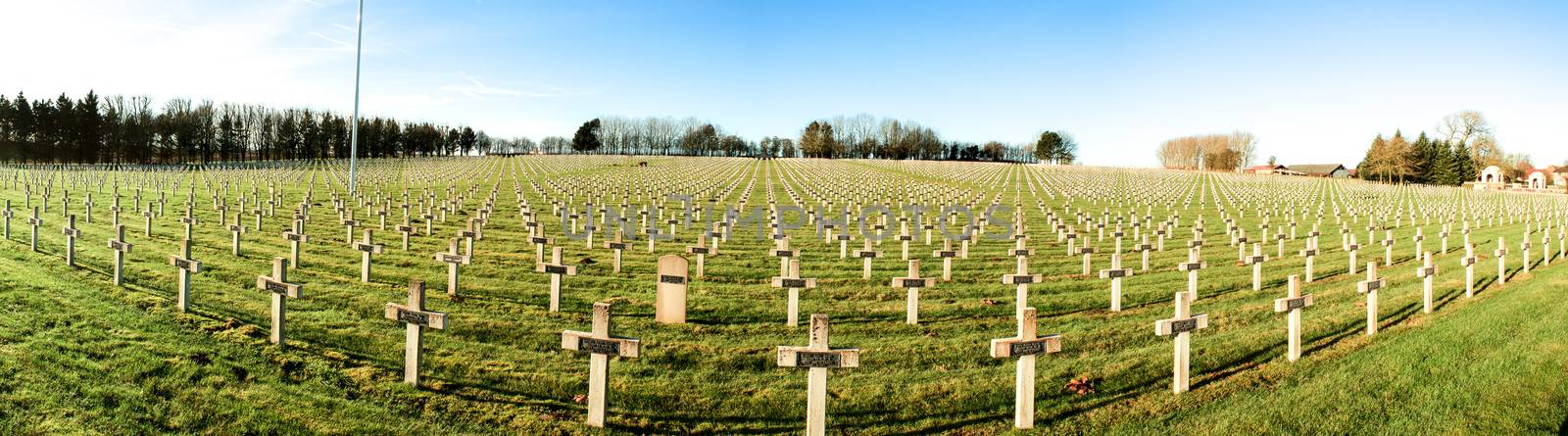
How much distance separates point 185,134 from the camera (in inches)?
3164

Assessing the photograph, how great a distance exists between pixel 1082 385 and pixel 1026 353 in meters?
1.34

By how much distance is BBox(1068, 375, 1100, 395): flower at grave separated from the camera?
6.30 metres

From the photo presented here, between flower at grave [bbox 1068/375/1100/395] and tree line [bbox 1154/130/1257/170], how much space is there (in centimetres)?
12679

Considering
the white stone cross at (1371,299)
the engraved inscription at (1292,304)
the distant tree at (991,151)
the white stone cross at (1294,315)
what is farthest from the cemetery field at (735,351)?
the distant tree at (991,151)

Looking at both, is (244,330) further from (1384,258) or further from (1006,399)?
(1384,258)

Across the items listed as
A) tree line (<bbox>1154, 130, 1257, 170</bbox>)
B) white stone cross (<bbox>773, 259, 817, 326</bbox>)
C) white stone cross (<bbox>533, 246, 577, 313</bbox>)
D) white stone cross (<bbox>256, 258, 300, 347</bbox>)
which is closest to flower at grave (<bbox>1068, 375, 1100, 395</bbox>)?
white stone cross (<bbox>773, 259, 817, 326</bbox>)

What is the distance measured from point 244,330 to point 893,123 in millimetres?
136865

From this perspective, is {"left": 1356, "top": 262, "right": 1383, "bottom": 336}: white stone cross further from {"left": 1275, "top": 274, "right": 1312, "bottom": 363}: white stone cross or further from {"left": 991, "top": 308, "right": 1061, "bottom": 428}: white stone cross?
{"left": 991, "top": 308, "right": 1061, "bottom": 428}: white stone cross

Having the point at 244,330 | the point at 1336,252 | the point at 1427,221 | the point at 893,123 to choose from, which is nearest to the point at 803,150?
the point at 893,123

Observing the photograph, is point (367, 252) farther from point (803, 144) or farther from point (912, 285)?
point (803, 144)

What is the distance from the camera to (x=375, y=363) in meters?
6.80

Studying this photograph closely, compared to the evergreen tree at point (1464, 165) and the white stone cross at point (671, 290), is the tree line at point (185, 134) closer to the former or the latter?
the white stone cross at point (671, 290)

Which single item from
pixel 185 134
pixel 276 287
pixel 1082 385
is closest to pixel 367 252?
pixel 276 287

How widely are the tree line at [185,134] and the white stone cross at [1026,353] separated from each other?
92790mm
